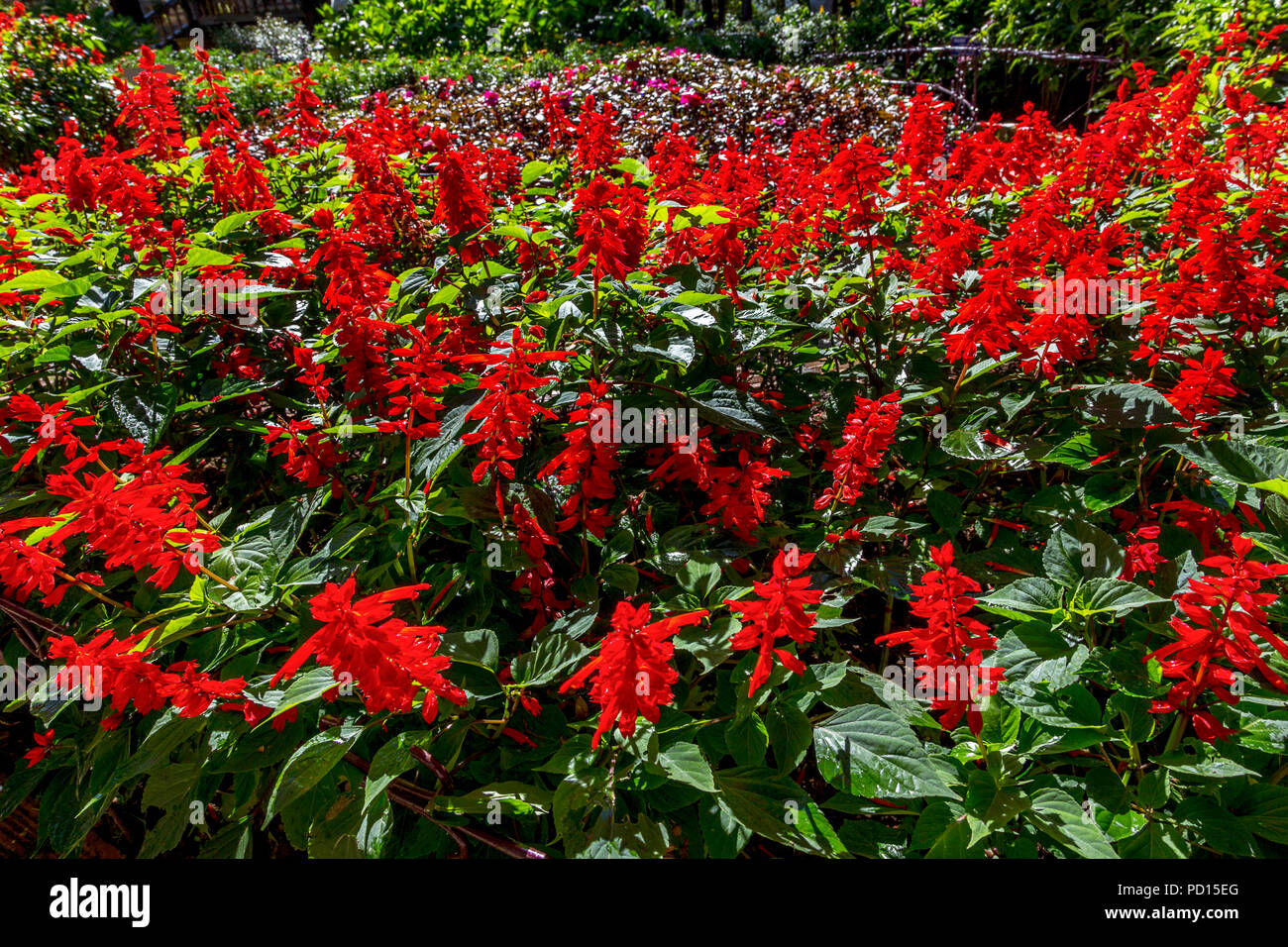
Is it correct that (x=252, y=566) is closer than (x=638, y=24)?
Yes

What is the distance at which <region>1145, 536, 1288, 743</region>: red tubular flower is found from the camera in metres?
1.13

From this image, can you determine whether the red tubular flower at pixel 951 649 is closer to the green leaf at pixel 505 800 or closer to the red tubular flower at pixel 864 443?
the red tubular flower at pixel 864 443

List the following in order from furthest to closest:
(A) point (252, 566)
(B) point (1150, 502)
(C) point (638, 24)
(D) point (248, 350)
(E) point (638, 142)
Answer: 1. (C) point (638, 24)
2. (E) point (638, 142)
3. (D) point (248, 350)
4. (B) point (1150, 502)
5. (A) point (252, 566)

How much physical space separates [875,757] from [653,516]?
0.83 meters

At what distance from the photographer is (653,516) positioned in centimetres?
190

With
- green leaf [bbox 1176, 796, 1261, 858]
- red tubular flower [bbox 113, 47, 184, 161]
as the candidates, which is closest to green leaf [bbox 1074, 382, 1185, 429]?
green leaf [bbox 1176, 796, 1261, 858]

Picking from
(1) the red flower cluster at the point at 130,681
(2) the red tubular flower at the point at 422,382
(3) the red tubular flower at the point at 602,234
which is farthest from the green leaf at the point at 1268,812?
(1) the red flower cluster at the point at 130,681

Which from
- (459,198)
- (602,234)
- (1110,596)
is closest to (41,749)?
(459,198)

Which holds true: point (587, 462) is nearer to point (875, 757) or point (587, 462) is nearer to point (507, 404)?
point (507, 404)

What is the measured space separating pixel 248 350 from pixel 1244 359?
9.64 feet
